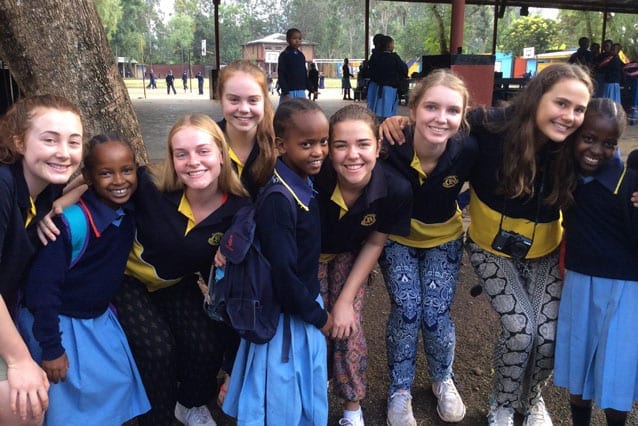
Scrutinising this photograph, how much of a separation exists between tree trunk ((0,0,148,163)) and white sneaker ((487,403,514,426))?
2642 mm

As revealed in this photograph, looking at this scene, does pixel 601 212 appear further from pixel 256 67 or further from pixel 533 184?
pixel 256 67

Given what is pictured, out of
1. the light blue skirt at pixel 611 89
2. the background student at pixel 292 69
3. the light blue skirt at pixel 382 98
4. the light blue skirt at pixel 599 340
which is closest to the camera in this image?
the light blue skirt at pixel 599 340

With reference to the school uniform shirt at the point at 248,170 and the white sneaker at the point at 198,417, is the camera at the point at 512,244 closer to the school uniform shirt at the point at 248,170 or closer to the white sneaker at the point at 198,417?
the school uniform shirt at the point at 248,170

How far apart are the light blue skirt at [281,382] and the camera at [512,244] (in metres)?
0.90

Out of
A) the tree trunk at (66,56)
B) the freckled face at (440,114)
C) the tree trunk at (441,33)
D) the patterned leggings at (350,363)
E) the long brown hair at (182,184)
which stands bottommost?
the patterned leggings at (350,363)

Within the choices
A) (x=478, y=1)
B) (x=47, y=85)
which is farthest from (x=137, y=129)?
(x=478, y=1)

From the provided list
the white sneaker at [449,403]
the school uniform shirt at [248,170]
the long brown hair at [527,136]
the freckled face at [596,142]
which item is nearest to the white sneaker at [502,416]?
the white sneaker at [449,403]

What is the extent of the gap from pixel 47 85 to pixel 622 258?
309 centimetres

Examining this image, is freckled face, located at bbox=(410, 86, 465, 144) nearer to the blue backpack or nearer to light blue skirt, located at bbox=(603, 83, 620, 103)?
the blue backpack

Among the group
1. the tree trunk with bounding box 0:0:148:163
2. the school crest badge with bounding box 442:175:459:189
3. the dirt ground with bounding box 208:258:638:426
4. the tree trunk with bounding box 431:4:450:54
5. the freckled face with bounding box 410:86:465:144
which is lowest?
the dirt ground with bounding box 208:258:638:426

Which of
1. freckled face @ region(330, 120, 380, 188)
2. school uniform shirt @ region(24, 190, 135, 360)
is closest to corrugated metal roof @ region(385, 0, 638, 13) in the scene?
freckled face @ region(330, 120, 380, 188)

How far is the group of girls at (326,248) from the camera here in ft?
6.57

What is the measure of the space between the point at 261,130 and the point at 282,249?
721mm

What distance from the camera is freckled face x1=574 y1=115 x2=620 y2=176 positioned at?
7.12ft
